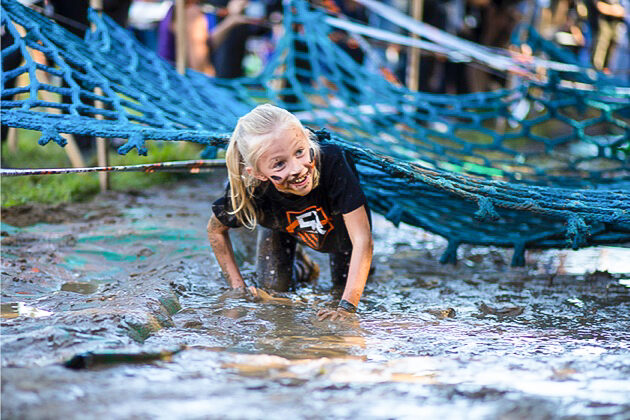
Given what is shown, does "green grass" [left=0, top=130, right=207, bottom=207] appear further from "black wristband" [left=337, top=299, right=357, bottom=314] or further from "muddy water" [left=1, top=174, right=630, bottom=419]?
"black wristband" [left=337, top=299, right=357, bottom=314]

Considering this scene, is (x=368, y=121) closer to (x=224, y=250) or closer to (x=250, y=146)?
(x=224, y=250)

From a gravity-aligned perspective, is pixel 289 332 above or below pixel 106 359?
below

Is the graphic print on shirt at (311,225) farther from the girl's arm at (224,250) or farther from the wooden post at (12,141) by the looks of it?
the wooden post at (12,141)

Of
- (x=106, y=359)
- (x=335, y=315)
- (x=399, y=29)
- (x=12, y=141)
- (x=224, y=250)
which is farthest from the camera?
(x=399, y=29)

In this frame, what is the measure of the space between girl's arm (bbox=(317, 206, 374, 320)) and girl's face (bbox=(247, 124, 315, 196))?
8.0 inches

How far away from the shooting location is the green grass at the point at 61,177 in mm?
3660

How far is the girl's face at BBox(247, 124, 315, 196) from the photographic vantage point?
2.02 meters

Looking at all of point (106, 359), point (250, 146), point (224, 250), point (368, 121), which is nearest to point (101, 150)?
point (368, 121)

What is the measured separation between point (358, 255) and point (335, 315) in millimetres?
187

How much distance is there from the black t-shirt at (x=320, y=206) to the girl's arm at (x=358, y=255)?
0.03 m

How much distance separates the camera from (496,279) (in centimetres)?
286

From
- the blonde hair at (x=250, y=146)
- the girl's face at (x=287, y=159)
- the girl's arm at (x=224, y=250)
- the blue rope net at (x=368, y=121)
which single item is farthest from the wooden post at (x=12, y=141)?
the girl's face at (x=287, y=159)

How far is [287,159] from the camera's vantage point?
2033 millimetres

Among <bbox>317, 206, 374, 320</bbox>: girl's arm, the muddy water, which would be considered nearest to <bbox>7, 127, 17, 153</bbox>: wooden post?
the muddy water
